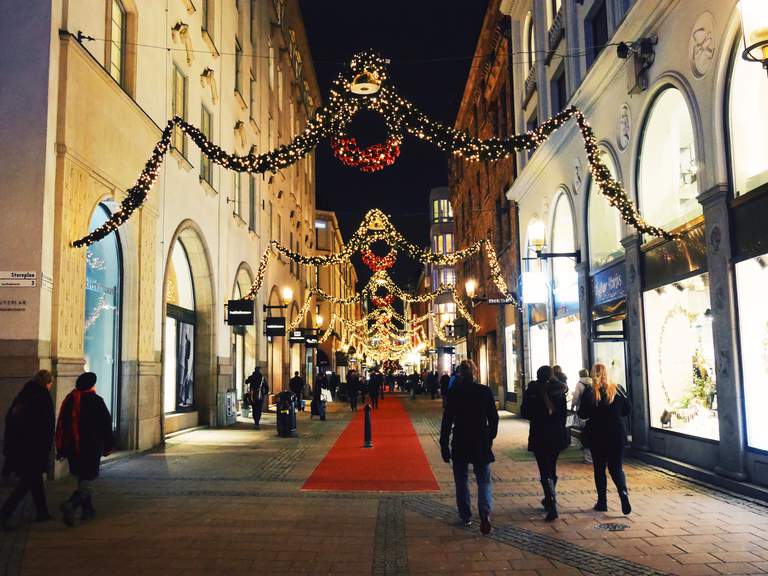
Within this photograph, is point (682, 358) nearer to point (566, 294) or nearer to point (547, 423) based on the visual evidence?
point (547, 423)

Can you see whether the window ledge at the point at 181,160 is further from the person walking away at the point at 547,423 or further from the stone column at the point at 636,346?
the person walking away at the point at 547,423

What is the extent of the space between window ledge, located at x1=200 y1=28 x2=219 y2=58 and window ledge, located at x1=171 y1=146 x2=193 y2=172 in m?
4.47

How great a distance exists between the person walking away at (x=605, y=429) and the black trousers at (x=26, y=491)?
257 inches

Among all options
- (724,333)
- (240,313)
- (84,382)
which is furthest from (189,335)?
(724,333)

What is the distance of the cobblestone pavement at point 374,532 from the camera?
6.52m

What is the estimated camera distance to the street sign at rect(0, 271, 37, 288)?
1121cm

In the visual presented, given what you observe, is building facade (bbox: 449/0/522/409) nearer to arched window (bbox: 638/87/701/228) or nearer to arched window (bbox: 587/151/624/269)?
arched window (bbox: 587/151/624/269)

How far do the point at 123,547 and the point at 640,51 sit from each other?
11.6 m

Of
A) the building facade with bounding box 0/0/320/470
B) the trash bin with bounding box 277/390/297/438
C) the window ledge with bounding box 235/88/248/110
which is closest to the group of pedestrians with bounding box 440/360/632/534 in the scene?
the building facade with bounding box 0/0/320/470

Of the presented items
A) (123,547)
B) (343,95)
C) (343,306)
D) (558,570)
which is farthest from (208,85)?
(343,306)

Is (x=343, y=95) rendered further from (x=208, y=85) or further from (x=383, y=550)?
(x=208, y=85)

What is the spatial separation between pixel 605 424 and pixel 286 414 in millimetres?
11543

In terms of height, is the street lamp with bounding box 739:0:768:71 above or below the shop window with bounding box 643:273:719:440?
above

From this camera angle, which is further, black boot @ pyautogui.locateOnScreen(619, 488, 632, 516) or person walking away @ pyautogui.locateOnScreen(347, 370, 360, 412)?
person walking away @ pyautogui.locateOnScreen(347, 370, 360, 412)
